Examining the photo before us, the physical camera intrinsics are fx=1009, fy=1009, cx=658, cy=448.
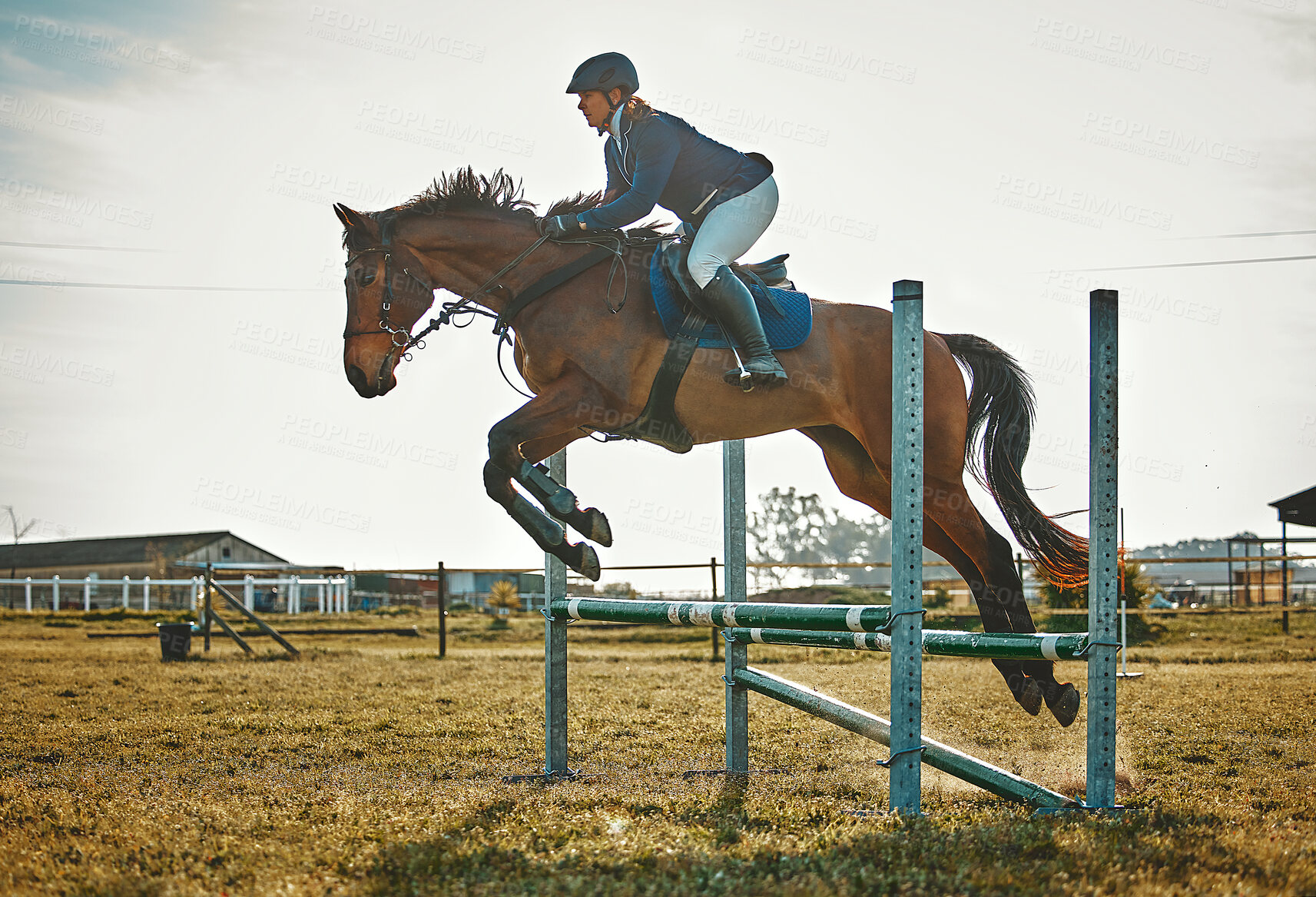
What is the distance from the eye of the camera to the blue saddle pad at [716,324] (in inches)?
168

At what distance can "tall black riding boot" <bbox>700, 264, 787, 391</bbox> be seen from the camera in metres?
4.14

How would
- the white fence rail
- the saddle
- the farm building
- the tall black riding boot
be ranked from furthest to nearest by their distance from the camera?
the farm building < the white fence rail < the saddle < the tall black riding boot

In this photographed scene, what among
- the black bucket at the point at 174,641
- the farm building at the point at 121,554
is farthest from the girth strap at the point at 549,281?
the farm building at the point at 121,554

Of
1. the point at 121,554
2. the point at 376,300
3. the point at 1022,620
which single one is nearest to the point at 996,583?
the point at 1022,620

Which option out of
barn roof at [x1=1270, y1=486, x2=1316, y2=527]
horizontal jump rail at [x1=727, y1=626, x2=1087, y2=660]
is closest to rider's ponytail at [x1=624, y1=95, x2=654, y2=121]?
horizontal jump rail at [x1=727, y1=626, x2=1087, y2=660]

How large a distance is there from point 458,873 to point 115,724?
5.36 meters

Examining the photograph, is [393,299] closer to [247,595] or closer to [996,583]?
[996,583]

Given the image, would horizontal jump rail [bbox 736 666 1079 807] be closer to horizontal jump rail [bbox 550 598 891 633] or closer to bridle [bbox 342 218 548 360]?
horizontal jump rail [bbox 550 598 891 633]

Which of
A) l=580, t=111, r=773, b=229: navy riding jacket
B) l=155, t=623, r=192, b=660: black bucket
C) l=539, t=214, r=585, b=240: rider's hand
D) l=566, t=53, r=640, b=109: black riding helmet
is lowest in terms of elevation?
l=155, t=623, r=192, b=660: black bucket

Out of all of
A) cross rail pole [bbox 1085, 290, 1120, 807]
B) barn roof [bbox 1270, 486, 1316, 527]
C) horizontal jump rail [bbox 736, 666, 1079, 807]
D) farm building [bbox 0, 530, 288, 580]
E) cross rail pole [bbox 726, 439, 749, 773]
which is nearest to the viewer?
cross rail pole [bbox 1085, 290, 1120, 807]

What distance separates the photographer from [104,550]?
154ft

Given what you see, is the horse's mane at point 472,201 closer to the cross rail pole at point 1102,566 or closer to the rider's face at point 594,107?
the rider's face at point 594,107

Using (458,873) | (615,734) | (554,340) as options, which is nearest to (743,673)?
(615,734)

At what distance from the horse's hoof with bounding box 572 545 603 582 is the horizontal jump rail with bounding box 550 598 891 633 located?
1.10ft
